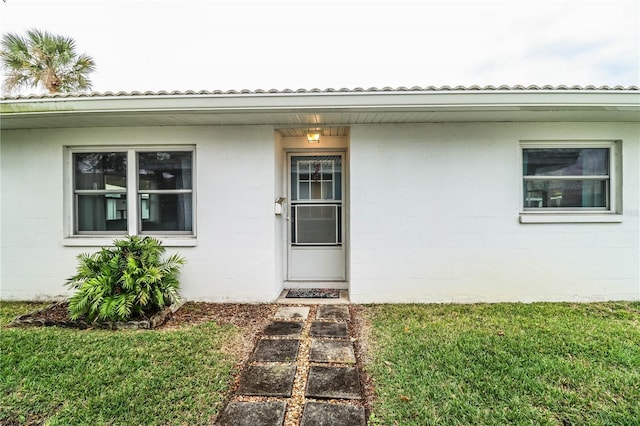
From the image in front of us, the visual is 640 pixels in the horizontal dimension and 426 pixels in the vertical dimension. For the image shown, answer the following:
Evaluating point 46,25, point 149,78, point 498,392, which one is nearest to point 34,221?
point 498,392

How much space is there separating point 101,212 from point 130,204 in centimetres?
58

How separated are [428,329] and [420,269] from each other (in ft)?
3.72

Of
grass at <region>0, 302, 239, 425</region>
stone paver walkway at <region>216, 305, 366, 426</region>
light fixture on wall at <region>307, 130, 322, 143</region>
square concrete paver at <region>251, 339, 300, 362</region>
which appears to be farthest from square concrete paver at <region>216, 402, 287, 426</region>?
light fixture on wall at <region>307, 130, 322, 143</region>

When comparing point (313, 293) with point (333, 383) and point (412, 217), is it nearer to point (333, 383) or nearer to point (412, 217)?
point (412, 217)

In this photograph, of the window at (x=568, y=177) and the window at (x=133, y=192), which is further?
the window at (x=133, y=192)

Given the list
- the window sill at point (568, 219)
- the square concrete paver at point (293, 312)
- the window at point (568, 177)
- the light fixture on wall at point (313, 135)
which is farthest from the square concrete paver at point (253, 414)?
the window at point (568, 177)

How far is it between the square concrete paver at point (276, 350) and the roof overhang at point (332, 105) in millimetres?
2757

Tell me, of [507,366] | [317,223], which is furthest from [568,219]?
[317,223]

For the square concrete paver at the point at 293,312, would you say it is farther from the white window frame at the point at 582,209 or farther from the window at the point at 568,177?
the window at the point at 568,177

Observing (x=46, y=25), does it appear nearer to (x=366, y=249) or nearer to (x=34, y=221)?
(x=34, y=221)

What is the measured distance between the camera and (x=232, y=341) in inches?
126

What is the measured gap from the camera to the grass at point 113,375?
2.04 m

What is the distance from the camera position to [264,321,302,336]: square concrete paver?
11.3 feet

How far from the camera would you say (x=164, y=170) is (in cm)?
456
